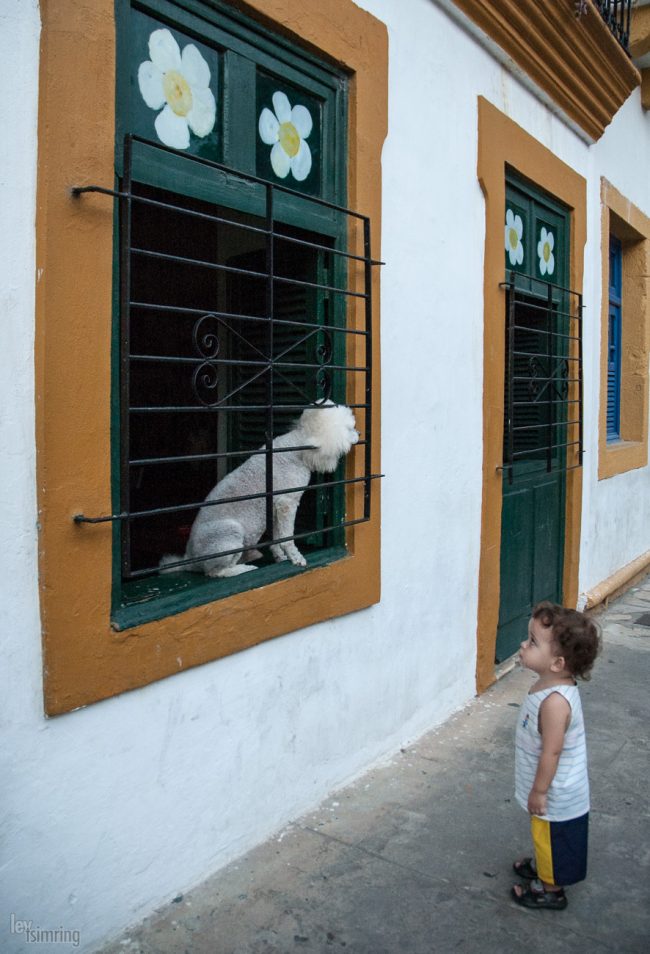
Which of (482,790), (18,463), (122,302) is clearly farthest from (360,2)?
(482,790)

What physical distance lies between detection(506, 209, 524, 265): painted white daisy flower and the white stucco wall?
0.54 m

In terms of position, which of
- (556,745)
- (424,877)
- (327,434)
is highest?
(327,434)

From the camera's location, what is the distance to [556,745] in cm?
233

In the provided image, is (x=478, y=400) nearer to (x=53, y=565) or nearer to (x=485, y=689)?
(x=485, y=689)

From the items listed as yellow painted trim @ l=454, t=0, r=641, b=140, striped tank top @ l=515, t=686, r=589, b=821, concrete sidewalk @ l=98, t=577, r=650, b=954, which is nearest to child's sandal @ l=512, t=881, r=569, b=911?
concrete sidewalk @ l=98, t=577, r=650, b=954

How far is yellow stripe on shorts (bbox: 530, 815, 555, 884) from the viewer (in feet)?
7.94

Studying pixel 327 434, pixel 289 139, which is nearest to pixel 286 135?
pixel 289 139

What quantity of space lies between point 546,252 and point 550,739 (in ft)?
12.2

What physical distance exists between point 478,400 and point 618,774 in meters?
1.86

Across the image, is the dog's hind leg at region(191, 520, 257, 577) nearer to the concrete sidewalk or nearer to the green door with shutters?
the concrete sidewalk

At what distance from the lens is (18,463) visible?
197 cm

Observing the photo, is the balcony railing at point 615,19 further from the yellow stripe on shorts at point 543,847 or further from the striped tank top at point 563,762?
the yellow stripe on shorts at point 543,847

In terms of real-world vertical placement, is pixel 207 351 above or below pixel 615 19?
below

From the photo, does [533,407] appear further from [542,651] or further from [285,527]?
[542,651]
